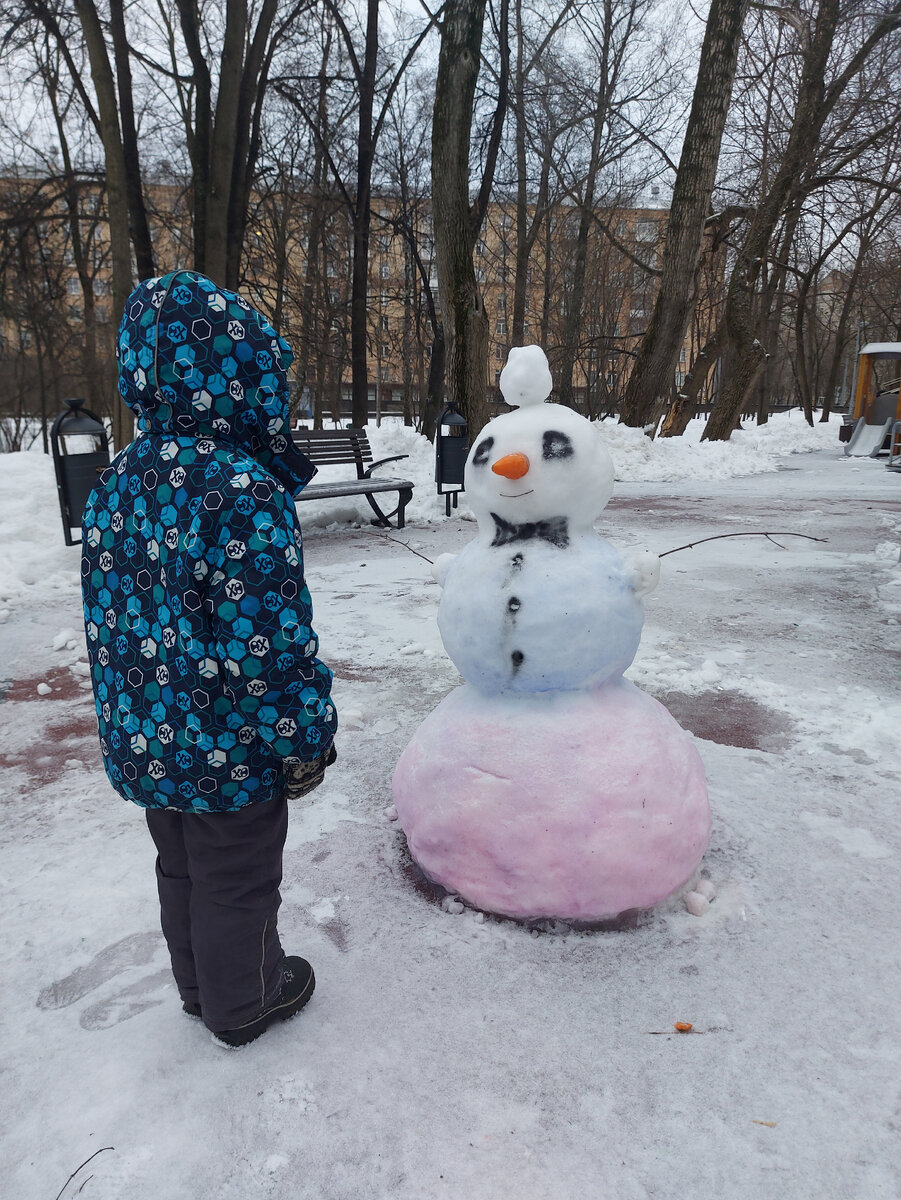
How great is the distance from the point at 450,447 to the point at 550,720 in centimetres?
671

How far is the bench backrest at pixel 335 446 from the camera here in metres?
8.74

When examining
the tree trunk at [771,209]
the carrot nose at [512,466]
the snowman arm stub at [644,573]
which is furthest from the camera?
the tree trunk at [771,209]

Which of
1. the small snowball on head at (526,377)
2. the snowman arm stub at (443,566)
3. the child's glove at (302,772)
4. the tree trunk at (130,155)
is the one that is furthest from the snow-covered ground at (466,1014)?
the tree trunk at (130,155)

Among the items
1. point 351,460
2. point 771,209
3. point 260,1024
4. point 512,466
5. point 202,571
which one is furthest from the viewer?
point 771,209

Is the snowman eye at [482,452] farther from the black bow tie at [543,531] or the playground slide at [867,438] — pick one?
the playground slide at [867,438]

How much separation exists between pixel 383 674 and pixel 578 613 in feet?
7.24

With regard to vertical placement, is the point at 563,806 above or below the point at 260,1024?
above

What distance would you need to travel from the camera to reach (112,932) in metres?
2.23

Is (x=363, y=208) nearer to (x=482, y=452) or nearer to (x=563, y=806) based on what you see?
(x=482, y=452)

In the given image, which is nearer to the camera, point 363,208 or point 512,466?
point 512,466

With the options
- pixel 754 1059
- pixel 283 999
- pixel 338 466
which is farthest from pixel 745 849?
pixel 338 466

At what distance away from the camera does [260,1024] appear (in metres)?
1.84

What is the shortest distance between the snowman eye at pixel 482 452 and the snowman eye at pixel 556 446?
0.17m

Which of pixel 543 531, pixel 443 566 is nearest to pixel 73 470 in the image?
pixel 443 566
